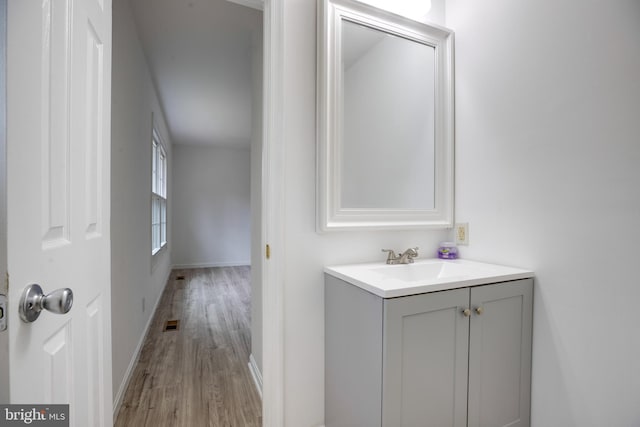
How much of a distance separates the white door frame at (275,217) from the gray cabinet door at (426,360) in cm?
53

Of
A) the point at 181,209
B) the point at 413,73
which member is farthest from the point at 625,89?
the point at 181,209

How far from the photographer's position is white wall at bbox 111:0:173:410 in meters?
1.82

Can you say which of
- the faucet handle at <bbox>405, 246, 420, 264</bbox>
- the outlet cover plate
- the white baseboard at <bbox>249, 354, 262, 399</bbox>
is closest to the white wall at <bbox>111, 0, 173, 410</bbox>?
the white baseboard at <bbox>249, 354, 262, 399</bbox>

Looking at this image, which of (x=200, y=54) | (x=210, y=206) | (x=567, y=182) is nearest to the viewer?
(x=567, y=182)

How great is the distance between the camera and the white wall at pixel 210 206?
646 cm

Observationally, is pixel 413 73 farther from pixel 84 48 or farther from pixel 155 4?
pixel 155 4

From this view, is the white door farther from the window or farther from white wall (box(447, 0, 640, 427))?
the window

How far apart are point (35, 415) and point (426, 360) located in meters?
1.09

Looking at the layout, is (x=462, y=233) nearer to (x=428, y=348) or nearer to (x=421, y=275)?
(x=421, y=275)

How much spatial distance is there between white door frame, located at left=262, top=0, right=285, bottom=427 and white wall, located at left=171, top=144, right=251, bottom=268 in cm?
565

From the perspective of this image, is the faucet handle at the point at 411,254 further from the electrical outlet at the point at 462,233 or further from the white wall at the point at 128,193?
the white wall at the point at 128,193

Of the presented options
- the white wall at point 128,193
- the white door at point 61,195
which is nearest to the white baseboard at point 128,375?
the white wall at point 128,193

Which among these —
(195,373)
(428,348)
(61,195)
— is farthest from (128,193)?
(428,348)

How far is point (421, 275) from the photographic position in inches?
61.3
